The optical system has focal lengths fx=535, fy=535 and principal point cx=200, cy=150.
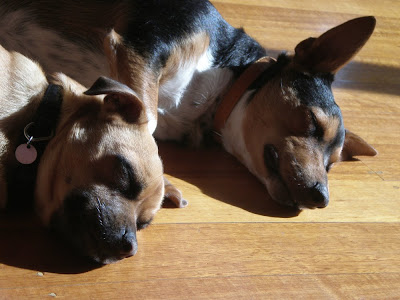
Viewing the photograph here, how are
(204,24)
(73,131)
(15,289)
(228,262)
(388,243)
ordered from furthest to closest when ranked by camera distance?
1. (204,24)
2. (388,243)
3. (228,262)
4. (73,131)
5. (15,289)

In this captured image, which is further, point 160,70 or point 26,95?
point 160,70

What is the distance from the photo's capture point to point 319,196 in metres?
2.48

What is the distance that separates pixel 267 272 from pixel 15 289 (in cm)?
95

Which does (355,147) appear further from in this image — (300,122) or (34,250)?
(34,250)

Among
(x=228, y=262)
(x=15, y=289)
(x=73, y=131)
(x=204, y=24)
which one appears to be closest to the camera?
(x=15, y=289)

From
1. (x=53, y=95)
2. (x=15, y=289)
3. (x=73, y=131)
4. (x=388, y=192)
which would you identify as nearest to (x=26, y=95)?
(x=53, y=95)

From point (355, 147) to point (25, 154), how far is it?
1846mm

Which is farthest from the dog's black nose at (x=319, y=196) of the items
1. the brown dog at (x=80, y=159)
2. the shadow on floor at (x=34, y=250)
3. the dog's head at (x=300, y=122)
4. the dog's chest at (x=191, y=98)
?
the shadow on floor at (x=34, y=250)

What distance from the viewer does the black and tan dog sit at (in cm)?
253

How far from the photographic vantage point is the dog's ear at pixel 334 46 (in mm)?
2615

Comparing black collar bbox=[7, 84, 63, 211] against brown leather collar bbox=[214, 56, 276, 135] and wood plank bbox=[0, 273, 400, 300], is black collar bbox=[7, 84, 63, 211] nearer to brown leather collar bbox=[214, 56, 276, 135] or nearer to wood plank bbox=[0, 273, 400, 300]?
wood plank bbox=[0, 273, 400, 300]

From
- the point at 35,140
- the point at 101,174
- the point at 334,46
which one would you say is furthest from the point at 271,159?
the point at 35,140

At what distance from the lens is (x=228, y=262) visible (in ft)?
6.75

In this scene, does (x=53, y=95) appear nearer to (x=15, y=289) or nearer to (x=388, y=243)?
(x=15, y=289)
